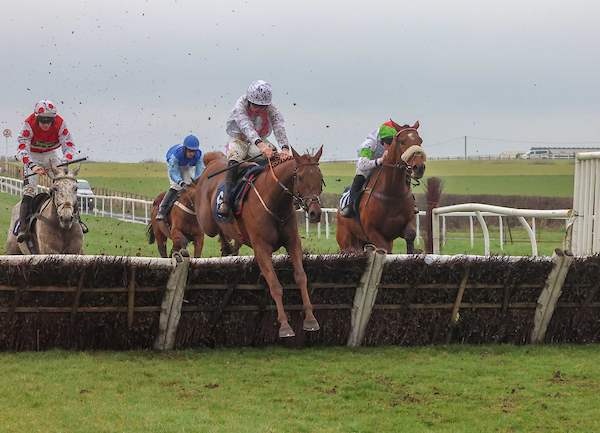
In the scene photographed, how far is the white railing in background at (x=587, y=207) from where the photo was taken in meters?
7.15

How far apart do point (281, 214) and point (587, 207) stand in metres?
3.11

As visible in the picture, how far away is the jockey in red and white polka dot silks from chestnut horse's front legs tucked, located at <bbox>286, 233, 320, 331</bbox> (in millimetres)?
3210

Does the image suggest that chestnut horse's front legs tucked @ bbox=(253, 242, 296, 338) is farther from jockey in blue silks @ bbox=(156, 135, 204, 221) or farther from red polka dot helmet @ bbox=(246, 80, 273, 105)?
jockey in blue silks @ bbox=(156, 135, 204, 221)

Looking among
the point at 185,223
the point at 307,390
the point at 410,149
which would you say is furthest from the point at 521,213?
the point at 185,223

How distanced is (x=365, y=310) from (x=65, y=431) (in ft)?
9.85

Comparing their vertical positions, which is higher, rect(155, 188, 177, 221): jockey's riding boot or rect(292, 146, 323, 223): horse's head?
rect(292, 146, 323, 223): horse's head

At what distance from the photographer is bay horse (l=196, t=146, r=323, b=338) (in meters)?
6.08

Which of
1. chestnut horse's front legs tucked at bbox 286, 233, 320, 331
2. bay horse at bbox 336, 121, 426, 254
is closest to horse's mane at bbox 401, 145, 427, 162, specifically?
bay horse at bbox 336, 121, 426, 254

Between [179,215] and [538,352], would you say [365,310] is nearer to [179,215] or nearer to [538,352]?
[538,352]

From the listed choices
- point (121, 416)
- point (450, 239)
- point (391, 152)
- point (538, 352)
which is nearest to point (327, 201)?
point (450, 239)

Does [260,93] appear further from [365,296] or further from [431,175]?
[431,175]

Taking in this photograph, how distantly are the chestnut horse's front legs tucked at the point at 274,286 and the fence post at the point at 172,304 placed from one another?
0.64m

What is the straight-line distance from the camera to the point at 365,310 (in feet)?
21.0

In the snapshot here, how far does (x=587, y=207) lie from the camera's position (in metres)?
7.27
